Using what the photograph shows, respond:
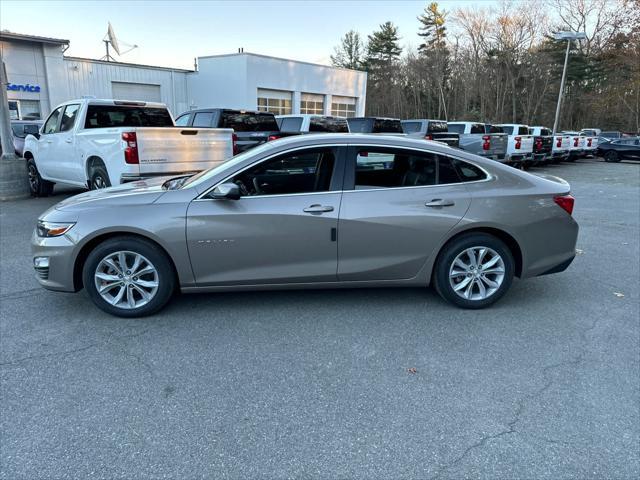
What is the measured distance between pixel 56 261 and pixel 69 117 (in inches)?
253

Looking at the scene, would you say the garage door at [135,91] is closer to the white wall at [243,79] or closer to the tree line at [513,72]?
the white wall at [243,79]

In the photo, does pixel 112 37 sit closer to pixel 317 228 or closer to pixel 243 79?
pixel 243 79

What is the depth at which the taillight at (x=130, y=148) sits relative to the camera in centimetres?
732

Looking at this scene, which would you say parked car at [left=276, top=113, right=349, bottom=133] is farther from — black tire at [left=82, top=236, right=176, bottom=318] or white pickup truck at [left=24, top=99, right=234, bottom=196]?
black tire at [left=82, top=236, right=176, bottom=318]

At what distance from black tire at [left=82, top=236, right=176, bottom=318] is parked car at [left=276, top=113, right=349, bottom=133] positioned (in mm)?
11440

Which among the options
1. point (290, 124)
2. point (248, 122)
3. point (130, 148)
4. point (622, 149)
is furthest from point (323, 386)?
point (622, 149)

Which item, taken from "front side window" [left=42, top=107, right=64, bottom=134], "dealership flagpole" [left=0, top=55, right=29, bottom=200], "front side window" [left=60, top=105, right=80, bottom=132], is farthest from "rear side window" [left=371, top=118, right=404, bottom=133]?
"dealership flagpole" [left=0, top=55, right=29, bottom=200]

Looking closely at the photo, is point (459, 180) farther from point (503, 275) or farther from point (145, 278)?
point (145, 278)

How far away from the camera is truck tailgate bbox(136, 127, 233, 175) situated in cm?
747

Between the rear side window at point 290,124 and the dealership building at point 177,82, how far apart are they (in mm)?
12051

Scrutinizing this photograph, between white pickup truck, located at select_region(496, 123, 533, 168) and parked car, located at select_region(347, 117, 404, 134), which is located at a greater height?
parked car, located at select_region(347, 117, 404, 134)

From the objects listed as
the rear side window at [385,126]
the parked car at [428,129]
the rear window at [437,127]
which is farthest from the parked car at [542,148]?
the rear side window at [385,126]

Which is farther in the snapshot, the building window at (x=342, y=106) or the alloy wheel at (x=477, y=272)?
the building window at (x=342, y=106)

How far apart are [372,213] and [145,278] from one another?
2.05m
